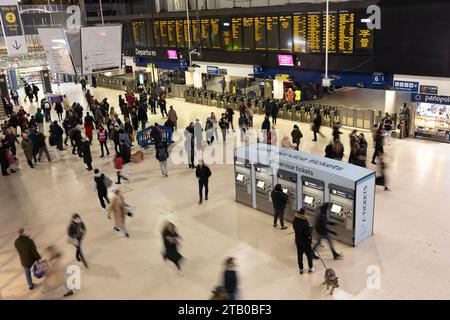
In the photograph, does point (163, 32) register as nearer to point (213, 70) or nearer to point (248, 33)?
point (213, 70)

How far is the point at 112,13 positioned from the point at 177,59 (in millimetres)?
11747

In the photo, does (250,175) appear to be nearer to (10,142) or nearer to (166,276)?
(166,276)

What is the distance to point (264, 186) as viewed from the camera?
11016 mm

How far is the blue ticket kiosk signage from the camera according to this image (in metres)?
9.13

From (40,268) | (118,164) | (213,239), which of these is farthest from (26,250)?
(118,164)

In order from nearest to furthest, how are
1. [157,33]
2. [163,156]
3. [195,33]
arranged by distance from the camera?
[163,156]
[195,33]
[157,33]

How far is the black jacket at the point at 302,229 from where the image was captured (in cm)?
800

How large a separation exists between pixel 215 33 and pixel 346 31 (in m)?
7.81

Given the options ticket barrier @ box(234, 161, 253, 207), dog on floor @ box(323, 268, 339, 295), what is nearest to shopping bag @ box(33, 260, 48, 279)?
ticket barrier @ box(234, 161, 253, 207)

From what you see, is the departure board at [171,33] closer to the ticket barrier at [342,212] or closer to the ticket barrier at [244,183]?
the ticket barrier at [244,183]

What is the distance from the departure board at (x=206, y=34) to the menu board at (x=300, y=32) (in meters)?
5.62

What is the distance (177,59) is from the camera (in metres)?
25.2

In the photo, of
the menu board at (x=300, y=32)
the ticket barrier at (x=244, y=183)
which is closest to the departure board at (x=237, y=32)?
the menu board at (x=300, y=32)

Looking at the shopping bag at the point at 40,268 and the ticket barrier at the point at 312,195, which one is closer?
the shopping bag at the point at 40,268
